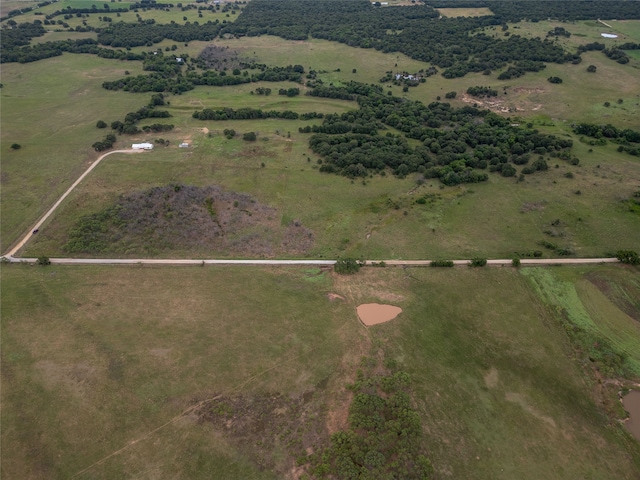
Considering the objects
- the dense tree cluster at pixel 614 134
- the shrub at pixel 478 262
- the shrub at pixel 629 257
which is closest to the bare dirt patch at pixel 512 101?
the dense tree cluster at pixel 614 134

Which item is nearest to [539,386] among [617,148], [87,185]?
[617,148]

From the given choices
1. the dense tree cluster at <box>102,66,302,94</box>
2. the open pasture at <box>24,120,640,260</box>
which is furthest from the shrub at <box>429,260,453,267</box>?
the dense tree cluster at <box>102,66,302,94</box>

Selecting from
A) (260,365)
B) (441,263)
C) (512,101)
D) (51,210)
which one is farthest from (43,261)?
(512,101)

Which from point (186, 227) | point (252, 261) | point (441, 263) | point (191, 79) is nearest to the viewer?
point (441, 263)

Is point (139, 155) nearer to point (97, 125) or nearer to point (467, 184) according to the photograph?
point (97, 125)

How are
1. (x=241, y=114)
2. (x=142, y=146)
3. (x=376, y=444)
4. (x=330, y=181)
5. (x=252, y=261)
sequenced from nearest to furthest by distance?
1. (x=376, y=444)
2. (x=252, y=261)
3. (x=330, y=181)
4. (x=142, y=146)
5. (x=241, y=114)

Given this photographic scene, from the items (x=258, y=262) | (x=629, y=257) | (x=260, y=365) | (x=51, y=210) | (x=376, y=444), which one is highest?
(x=51, y=210)

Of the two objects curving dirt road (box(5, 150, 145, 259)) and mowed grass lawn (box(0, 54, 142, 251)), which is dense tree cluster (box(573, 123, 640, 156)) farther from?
mowed grass lawn (box(0, 54, 142, 251))

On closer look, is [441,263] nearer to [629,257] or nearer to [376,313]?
[376,313]
